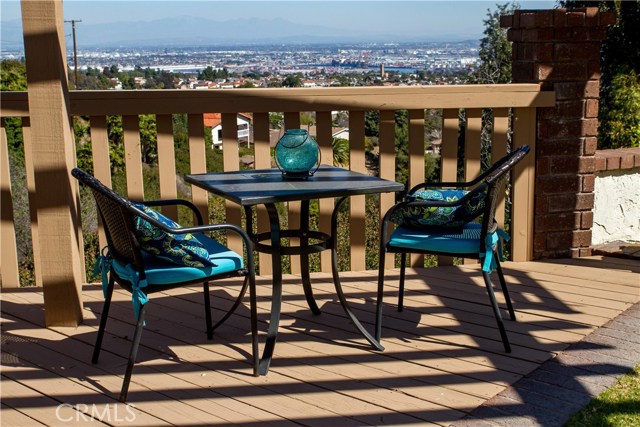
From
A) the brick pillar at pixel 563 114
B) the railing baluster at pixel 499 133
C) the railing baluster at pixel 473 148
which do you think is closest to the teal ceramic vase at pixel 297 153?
the railing baluster at pixel 473 148

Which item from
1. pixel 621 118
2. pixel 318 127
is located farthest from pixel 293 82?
pixel 621 118

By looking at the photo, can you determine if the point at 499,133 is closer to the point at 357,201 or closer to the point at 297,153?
the point at 357,201

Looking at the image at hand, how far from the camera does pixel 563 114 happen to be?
4250mm

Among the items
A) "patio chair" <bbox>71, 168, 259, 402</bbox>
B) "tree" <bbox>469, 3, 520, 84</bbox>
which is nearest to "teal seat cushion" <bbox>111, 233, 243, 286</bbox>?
"patio chair" <bbox>71, 168, 259, 402</bbox>

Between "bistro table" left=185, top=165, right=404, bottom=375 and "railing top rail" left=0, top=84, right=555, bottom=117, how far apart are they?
60 centimetres

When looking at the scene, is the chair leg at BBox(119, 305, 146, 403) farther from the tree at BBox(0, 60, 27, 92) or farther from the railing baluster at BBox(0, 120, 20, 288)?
the tree at BBox(0, 60, 27, 92)

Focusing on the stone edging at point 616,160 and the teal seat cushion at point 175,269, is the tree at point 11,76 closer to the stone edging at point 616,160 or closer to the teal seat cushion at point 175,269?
the stone edging at point 616,160

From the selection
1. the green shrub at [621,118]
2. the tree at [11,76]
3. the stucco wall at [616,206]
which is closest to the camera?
the stucco wall at [616,206]

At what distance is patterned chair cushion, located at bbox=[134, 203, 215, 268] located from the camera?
2572 mm

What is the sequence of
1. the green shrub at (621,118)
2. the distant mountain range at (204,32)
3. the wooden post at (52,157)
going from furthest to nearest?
the distant mountain range at (204,32) → the green shrub at (621,118) → the wooden post at (52,157)

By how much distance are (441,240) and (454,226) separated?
0.61 ft

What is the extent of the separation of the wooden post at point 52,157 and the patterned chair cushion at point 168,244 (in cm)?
76

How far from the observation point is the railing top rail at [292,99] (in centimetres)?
369

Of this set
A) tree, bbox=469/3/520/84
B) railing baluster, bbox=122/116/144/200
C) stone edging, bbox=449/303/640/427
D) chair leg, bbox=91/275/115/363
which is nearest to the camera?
stone edging, bbox=449/303/640/427
